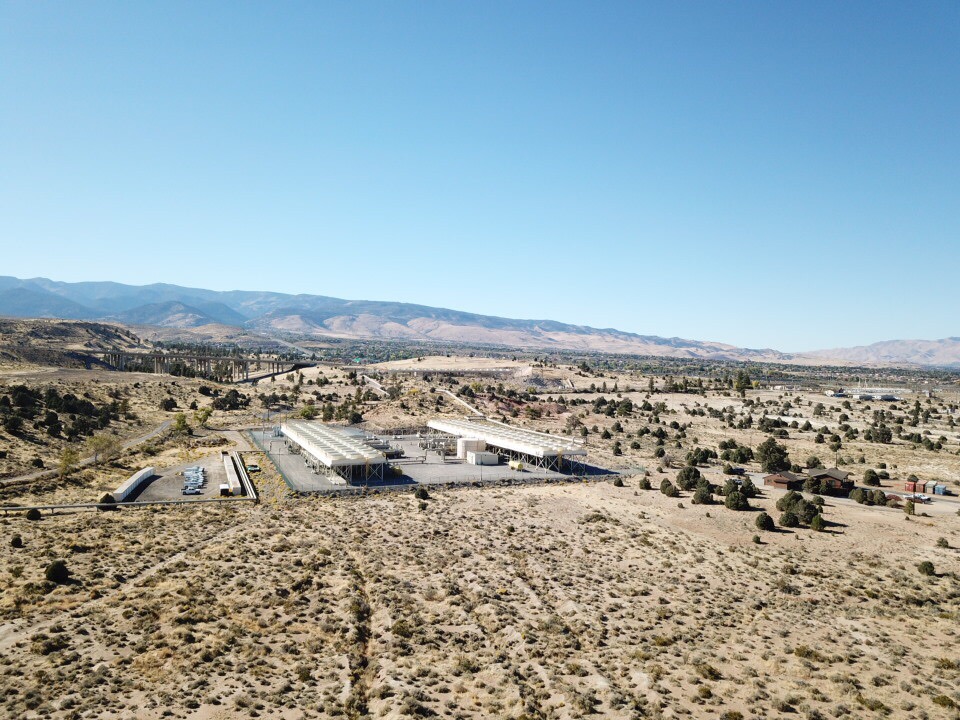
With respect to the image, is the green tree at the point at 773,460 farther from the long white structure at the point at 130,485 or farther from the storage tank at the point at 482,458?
the long white structure at the point at 130,485

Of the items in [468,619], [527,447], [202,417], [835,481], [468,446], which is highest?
[835,481]

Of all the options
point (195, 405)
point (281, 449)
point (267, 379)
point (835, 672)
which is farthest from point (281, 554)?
point (267, 379)

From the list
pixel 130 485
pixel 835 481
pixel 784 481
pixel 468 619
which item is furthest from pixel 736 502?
pixel 130 485

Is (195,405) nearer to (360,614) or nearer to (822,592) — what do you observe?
(360,614)

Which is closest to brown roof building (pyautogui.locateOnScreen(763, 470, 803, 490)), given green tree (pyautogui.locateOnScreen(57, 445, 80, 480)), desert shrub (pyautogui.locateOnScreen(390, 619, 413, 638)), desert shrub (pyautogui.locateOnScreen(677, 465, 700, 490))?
desert shrub (pyautogui.locateOnScreen(677, 465, 700, 490))

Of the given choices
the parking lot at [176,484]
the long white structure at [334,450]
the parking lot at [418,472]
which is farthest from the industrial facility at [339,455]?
the parking lot at [176,484]

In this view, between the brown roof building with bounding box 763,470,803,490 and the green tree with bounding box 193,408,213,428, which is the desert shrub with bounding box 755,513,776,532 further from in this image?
the green tree with bounding box 193,408,213,428

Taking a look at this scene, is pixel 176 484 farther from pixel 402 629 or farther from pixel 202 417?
pixel 402 629

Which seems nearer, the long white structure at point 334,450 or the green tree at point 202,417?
the long white structure at point 334,450
